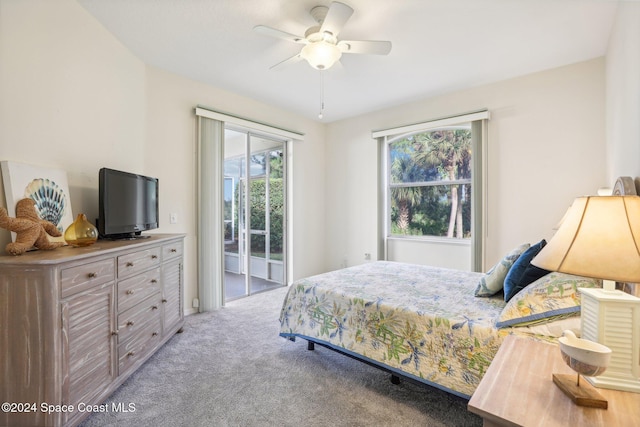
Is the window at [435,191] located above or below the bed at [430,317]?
above

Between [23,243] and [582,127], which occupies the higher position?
[582,127]

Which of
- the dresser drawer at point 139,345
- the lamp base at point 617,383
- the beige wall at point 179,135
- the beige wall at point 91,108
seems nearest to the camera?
the lamp base at point 617,383

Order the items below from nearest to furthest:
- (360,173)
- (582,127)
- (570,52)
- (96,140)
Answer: (96,140) → (570,52) → (582,127) → (360,173)

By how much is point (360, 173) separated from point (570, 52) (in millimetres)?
2800

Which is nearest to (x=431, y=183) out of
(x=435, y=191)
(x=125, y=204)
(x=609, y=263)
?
(x=435, y=191)

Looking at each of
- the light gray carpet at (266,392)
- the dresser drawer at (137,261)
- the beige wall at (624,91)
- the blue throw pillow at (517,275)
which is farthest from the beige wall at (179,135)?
the beige wall at (624,91)

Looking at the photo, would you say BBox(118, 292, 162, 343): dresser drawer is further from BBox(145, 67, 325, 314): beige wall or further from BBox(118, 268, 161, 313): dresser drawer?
BBox(145, 67, 325, 314): beige wall

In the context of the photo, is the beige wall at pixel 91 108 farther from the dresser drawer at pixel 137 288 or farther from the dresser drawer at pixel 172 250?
the dresser drawer at pixel 137 288

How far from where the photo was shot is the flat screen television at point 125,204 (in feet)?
7.15

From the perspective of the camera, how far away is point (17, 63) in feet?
5.80

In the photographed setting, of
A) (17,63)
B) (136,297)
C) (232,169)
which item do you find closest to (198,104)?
(232,169)

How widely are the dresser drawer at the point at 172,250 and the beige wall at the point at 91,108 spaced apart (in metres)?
0.55

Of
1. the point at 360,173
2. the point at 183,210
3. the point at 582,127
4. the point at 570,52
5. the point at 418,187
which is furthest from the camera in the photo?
the point at 360,173

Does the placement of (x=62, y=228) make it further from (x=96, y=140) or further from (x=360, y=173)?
(x=360, y=173)
